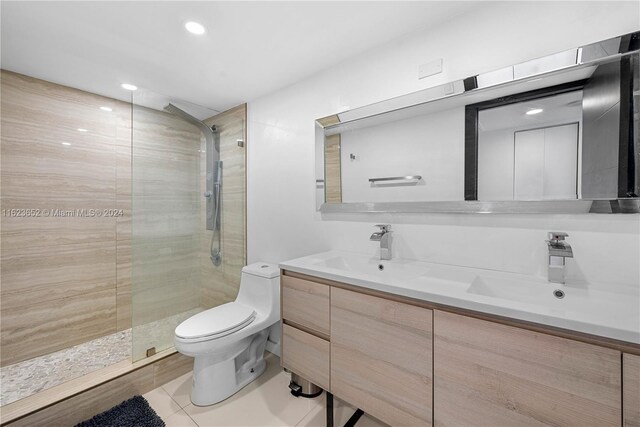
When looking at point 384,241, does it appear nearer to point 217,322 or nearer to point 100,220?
point 217,322

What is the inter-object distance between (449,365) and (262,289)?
4.47 feet

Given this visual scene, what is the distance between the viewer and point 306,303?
54.0 inches

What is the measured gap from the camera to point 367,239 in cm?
170

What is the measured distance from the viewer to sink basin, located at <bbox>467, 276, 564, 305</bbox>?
1.04 m

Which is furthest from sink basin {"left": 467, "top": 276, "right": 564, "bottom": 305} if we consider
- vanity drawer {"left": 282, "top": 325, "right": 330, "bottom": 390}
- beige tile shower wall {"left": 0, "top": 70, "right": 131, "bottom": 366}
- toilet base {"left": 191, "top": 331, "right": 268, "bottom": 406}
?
beige tile shower wall {"left": 0, "top": 70, "right": 131, "bottom": 366}

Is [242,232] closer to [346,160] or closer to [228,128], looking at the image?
[228,128]

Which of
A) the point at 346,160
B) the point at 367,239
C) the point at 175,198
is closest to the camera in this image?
the point at 367,239

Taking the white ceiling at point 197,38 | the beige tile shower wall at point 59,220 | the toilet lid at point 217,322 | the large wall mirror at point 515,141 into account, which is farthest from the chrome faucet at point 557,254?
the beige tile shower wall at point 59,220

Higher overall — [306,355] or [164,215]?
[164,215]

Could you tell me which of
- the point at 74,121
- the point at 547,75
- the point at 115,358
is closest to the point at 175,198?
the point at 74,121

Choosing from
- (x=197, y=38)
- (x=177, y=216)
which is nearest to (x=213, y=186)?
(x=177, y=216)

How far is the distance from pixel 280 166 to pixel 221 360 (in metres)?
1.45

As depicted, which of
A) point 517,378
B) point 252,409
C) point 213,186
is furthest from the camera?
point 213,186

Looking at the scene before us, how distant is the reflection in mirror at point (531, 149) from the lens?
110 cm
